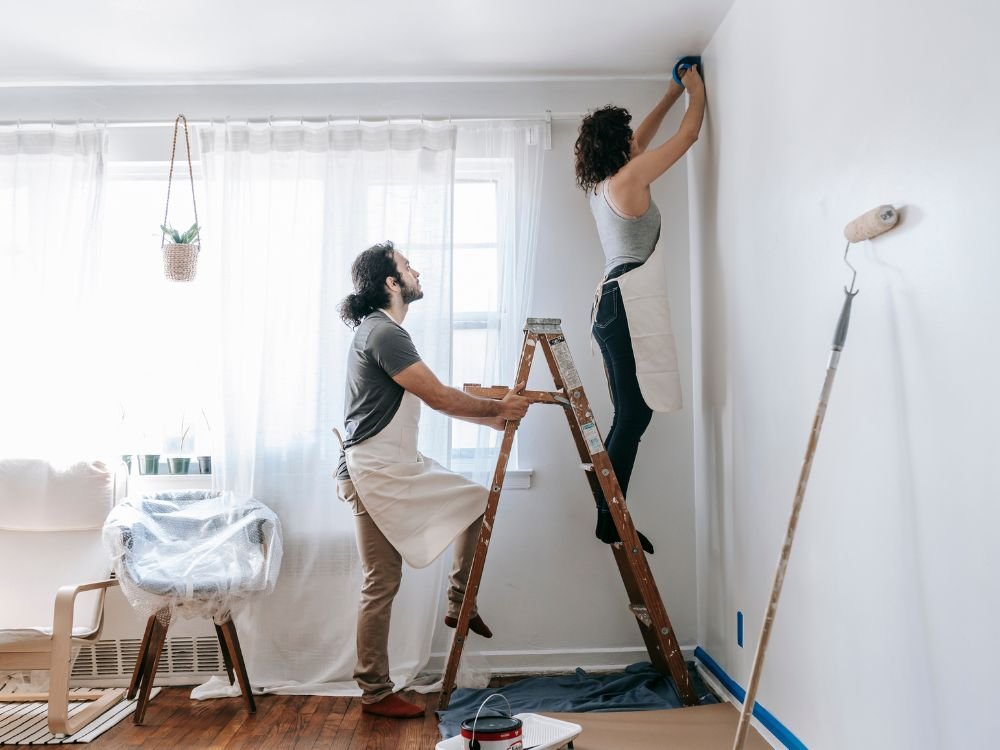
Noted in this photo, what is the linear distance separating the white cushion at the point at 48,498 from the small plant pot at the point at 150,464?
10.4 inches

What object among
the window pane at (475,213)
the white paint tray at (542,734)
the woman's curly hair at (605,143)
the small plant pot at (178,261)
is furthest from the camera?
the window pane at (475,213)

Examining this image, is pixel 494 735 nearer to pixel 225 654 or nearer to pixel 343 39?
pixel 225 654

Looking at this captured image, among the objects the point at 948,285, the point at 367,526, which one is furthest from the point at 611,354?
the point at 948,285

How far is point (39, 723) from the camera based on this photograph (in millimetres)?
2811

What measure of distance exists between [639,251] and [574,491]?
1077 mm

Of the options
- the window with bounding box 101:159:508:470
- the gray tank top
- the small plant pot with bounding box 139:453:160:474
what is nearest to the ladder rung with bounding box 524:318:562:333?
the gray tank top

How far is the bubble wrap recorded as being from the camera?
2.75 metres

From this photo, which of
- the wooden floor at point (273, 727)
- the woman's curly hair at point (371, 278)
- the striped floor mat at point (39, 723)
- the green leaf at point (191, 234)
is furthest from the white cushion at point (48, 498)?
the woman's curly hair at point (371, 278)

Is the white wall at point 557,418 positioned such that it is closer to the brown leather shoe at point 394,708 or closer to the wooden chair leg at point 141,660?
the brown leather shoe at point 394,708

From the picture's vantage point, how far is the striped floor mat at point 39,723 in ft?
8.72

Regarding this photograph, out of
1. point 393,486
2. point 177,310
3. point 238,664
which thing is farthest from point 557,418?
point 177,310

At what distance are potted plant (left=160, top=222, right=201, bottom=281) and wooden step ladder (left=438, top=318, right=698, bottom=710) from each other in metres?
1.46

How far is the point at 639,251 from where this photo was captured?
117 inches

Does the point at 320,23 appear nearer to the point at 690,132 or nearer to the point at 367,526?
the point at 690,132
